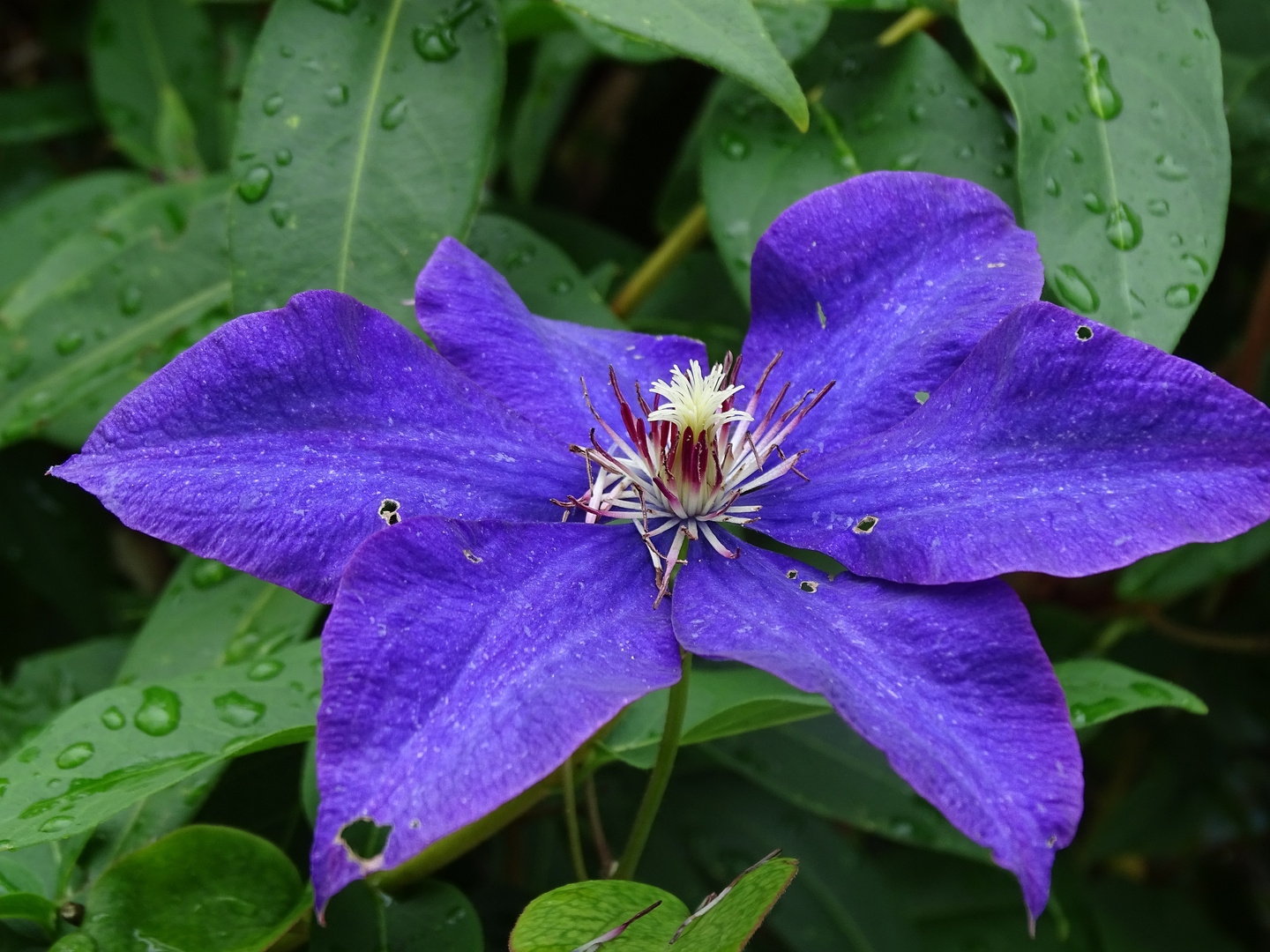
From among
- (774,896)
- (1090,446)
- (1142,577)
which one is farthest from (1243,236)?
(774,896)

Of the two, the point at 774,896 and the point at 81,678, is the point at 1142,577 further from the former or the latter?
the point at 81,678

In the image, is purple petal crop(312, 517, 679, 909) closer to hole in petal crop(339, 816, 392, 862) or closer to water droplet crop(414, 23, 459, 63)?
hole in petal crop(339, 816, 392, 862)

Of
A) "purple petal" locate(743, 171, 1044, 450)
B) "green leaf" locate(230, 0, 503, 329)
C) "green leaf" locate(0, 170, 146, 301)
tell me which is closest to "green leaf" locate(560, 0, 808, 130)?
"purple petal" locate(743, 171, 1044, 450)

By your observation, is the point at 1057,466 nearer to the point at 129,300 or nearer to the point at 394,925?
the point at 394,925

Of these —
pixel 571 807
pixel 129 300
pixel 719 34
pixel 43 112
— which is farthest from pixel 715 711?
pixel 43 112

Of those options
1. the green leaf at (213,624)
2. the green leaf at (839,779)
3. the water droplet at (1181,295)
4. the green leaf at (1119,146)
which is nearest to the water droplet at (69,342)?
the green leaf at (213,624)
